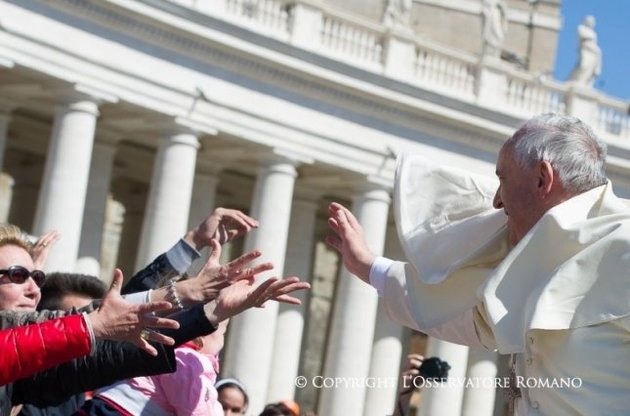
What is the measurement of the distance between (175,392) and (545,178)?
4.53 meters

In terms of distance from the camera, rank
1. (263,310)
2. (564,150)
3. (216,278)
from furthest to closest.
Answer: (263,310) → (216,278) → (564,150)

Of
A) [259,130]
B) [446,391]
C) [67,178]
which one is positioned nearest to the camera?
[67,178]

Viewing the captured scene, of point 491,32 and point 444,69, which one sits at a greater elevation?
point 491,32

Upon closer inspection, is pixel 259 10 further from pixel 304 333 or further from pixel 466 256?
pixel 466 256

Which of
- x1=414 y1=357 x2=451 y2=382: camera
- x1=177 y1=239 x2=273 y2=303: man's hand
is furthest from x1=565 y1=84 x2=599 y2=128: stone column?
x1=177 y1=239 x2=273 y2=303: man's hand

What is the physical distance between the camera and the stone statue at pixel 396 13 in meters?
54.3

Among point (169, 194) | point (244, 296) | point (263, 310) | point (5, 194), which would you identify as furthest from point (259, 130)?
point (244, 296)

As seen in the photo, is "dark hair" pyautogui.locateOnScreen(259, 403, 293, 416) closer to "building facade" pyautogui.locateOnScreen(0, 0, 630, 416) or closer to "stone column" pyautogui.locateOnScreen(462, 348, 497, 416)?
"building facade" pyautogui.locateOnScreen(0, 0, 630, 416)

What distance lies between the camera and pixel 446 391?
52.8m

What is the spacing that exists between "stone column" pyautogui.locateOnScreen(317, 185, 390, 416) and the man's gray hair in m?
42.0

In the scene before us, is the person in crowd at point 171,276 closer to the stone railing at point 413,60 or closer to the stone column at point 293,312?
the stone railing at point 413,60

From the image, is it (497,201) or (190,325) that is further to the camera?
(190,325)

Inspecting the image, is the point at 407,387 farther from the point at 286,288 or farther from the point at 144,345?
the point at 144,345

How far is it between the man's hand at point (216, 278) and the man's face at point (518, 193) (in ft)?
6.48
